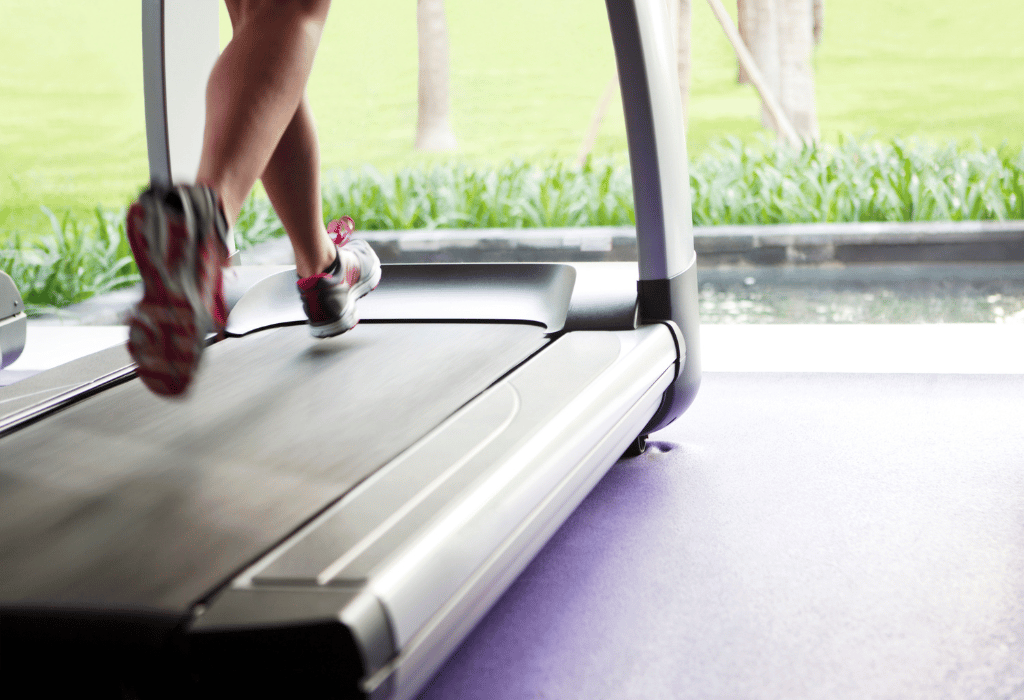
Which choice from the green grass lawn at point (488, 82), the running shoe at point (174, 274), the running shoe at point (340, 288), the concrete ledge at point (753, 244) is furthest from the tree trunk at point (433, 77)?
the running shoe at point (174, 274)

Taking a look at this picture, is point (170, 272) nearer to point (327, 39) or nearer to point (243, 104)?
point (243, 104)

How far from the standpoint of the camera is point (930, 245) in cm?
302

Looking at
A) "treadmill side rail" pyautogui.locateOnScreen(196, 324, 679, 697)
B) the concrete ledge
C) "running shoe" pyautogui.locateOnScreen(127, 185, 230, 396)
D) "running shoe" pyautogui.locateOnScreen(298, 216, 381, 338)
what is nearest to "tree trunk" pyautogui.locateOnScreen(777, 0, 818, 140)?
the concrete ledge

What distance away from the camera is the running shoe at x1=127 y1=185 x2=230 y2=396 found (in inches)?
35.9

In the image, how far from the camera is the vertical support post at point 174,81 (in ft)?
6.04

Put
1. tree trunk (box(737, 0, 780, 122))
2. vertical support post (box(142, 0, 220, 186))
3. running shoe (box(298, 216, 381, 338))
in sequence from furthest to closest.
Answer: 1. tree trunk (box(737, 0, 780, 122))
2. vertical support post (box(142, 0, 220, 186))
3. running shoe (box(298, 216, 381, 338))

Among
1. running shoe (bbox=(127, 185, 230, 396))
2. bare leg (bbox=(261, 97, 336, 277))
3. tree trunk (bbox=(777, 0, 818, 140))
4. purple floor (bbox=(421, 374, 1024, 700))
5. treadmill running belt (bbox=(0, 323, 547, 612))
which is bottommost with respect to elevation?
purple floor (bbox=(421, 374, 1024, 700))

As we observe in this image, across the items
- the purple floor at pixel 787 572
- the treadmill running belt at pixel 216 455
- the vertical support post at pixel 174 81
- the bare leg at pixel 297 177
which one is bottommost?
the purple floor at pixel 787 572

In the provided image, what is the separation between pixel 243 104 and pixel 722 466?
89 cm

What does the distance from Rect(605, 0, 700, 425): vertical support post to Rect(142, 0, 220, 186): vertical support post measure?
91 centimetres

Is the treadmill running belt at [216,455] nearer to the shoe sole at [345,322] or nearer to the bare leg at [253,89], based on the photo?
the shoe sole at [345,322]

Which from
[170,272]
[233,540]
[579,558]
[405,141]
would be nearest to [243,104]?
[170,272]

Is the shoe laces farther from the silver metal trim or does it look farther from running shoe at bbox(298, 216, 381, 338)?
the silver metal trim

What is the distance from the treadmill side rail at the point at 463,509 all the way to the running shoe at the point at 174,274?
0.81 feet
